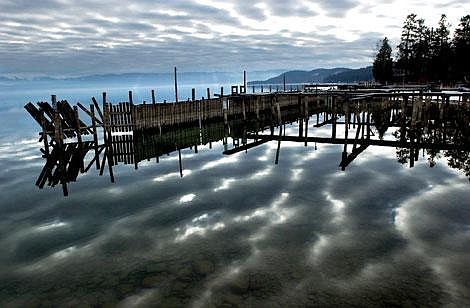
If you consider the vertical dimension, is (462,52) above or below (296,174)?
above

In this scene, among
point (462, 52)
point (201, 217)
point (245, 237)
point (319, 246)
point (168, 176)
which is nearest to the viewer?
point (319, 246)

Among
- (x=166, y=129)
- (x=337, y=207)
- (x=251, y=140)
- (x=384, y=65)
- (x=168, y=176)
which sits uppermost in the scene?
(x=384, y=65)

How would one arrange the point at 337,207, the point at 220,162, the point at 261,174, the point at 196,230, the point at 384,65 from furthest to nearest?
the point at 384,65, the point at 220,162, the point at 261,174, the point at 337,207, the point at 196,230

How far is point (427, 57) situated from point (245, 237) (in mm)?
90372

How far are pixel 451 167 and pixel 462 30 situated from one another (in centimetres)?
7412

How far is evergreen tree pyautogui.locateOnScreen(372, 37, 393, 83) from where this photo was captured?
295 ft

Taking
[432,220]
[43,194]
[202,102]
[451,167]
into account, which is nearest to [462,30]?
[202,102]

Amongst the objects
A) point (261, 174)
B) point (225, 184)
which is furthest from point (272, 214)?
point (261, 174)

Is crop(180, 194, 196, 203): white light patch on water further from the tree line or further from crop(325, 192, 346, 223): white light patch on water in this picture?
the tree line

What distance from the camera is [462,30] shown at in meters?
75.5

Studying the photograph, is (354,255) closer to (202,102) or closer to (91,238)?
(91,238)

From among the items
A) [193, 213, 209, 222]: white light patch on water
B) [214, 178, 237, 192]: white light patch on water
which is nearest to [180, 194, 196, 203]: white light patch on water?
[214, 178, 237, 192]: white light patch on water

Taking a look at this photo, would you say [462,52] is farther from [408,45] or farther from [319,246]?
[319,246]

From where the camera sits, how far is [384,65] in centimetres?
9062
